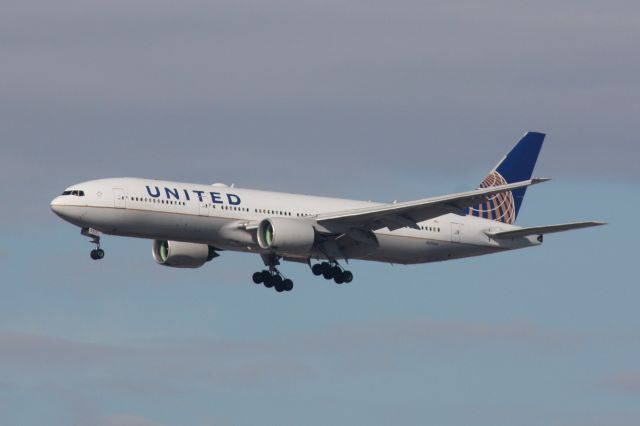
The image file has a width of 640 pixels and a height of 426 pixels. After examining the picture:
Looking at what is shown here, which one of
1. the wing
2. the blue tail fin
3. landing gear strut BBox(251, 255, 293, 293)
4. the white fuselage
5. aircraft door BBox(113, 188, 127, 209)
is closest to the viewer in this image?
aircraft door BBox(113, 188, 127, 209)

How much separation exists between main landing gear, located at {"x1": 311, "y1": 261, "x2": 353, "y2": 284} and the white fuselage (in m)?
1.10

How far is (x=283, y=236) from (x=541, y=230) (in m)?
13.9

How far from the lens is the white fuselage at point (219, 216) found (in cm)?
7356

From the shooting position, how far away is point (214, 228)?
75.6 m

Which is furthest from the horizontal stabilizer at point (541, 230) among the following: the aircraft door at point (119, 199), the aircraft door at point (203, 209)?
the aircraft door at point (119, 199)

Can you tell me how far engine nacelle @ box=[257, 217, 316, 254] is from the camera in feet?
248

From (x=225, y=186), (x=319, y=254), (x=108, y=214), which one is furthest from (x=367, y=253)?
(x=108, y=214)

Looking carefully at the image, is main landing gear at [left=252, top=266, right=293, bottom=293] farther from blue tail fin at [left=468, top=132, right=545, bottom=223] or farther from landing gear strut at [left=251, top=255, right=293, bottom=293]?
blue tail fin at [left=468, top=132, right=545, bottom=223]

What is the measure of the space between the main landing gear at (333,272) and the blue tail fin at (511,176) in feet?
28.8

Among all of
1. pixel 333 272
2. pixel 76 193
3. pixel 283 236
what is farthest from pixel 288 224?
pixel 76 193

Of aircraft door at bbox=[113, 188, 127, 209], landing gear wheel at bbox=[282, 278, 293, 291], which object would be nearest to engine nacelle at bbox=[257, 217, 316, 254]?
landing gear wheel at bbox=[282, 278, 293, 291]

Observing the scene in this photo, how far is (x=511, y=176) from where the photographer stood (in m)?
89.2

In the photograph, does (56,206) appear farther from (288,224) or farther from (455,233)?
(455,233)

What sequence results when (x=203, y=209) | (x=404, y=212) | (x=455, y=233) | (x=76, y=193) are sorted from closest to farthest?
1. (x=76, y=193)
2. (x=203, y=209)
3. (x=404, y=212)
4. (x=455, y=233)
